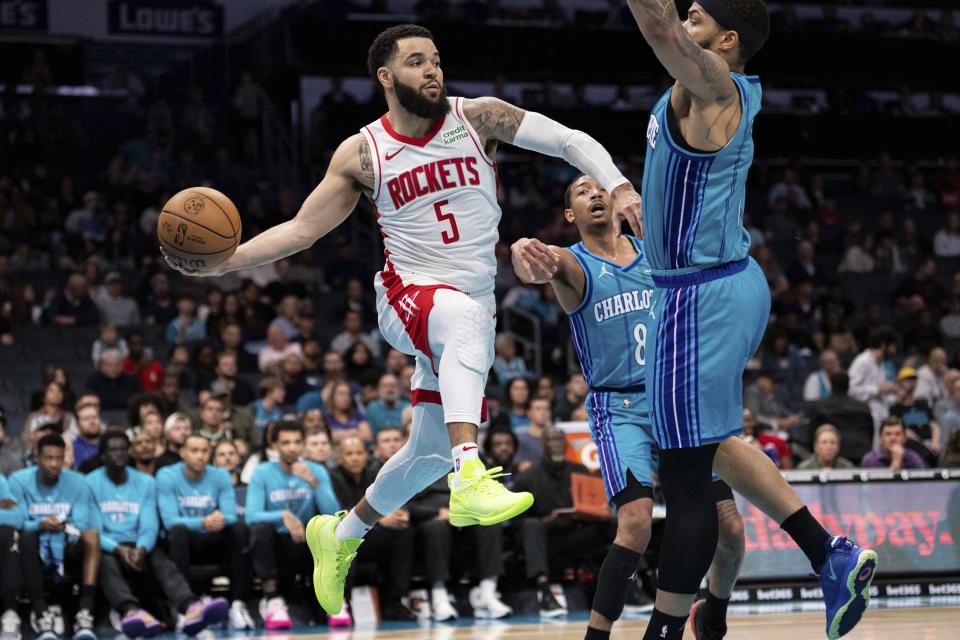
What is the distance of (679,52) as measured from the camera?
5.04 metres

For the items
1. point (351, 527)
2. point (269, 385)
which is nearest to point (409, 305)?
point (351, 527)

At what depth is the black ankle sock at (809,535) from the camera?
5977 mm

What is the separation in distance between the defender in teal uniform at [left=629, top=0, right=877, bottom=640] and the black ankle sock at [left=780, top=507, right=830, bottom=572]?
0.78m

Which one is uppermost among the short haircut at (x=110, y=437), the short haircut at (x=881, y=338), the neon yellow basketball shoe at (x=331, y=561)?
the short haircut at (x=881, y=338)

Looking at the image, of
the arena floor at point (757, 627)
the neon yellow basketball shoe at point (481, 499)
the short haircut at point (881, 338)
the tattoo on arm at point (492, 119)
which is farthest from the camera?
the short haircut at point (881, 338)

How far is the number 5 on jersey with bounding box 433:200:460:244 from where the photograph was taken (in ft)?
22.0

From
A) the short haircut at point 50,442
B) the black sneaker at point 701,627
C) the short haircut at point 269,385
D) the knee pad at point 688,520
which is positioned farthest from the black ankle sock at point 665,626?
A: the short haircut at point 269,385

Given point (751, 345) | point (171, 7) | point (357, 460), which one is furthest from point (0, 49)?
point (751, 345)

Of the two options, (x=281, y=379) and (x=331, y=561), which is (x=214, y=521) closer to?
(x=281, y=379)

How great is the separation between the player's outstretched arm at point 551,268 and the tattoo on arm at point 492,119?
57cm

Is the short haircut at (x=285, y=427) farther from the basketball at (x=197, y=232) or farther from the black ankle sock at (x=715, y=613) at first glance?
the black ankle sock at (x=715, y=613)

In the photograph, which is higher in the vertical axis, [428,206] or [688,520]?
[428,206]

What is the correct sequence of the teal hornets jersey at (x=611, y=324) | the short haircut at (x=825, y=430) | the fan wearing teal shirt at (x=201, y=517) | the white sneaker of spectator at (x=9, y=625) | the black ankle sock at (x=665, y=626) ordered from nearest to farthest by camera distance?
the black ankle sock at (x=665, y=626), the teal hornets jersey at (x=611, y=324), the white sneaker of spectator at (x=9, y=625), the fan wearing teal shirt at (x=201, y=517), the short haircut at (x=825, y=430)

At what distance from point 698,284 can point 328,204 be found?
2212 mm
